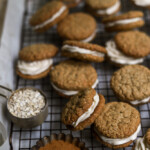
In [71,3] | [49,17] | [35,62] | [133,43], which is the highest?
[49,17]

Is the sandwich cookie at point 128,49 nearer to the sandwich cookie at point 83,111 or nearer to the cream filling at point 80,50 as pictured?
the cream filling at point 80,50

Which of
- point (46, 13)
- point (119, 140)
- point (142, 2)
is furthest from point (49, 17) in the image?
point (119, 140)

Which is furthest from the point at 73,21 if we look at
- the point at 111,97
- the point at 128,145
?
the point at 128,145

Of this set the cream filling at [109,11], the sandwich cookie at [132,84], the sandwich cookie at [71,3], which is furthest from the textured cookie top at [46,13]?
the sandwich cookie at [132,84]

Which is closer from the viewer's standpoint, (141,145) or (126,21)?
(141,145)

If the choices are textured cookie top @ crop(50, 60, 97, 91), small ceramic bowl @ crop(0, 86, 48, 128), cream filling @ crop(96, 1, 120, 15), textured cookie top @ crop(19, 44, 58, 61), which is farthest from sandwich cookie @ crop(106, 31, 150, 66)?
small ceramic bowl @ crop(0, 86, 48, 128)

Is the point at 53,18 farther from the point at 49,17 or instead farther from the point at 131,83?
the point at 131,83

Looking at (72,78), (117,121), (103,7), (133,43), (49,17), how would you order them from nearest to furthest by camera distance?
(117,121) → (72,78) → (133,43) → (49,17) → (103,7)
